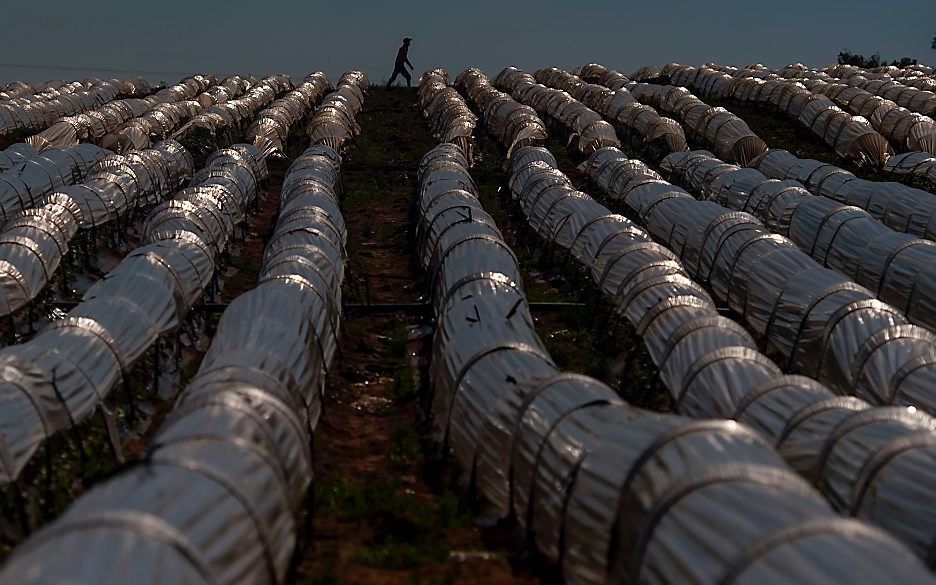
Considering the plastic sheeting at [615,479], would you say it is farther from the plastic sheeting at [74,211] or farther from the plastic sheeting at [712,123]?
the plastic sheeting at [712,123]

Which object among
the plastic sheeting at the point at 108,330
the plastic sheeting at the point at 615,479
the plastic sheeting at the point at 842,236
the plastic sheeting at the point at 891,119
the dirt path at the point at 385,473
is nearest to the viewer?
the plastic sheeting at the point at 615,479

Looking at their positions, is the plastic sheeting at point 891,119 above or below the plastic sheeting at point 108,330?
above

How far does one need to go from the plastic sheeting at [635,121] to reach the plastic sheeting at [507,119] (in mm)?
4607

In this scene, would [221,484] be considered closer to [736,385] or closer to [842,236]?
[736,385]

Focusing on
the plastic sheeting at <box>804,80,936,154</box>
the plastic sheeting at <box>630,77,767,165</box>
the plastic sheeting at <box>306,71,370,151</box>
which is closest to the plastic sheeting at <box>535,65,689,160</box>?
the plastic sheeting at <box>630,77,767,165</box>

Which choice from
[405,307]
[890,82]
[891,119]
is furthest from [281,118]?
[890,82]

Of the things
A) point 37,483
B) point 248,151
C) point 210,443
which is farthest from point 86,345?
point 248,151

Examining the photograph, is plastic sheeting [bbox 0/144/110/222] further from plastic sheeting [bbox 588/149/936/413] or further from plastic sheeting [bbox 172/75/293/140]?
plastic sheeting [bbox 588/149/936/413]

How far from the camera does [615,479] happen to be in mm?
9594

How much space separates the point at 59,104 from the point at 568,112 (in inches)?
1182

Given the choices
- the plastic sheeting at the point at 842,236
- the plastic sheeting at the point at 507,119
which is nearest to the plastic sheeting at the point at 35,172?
the plastic sheeting at the point at 507,119

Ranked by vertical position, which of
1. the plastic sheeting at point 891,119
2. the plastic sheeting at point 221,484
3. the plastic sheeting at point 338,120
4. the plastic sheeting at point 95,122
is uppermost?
the plastic sheeting at point 221,484

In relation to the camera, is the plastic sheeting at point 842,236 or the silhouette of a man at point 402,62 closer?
the plastic sheeting at point 842,236

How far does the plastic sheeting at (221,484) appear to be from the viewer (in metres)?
7.38
